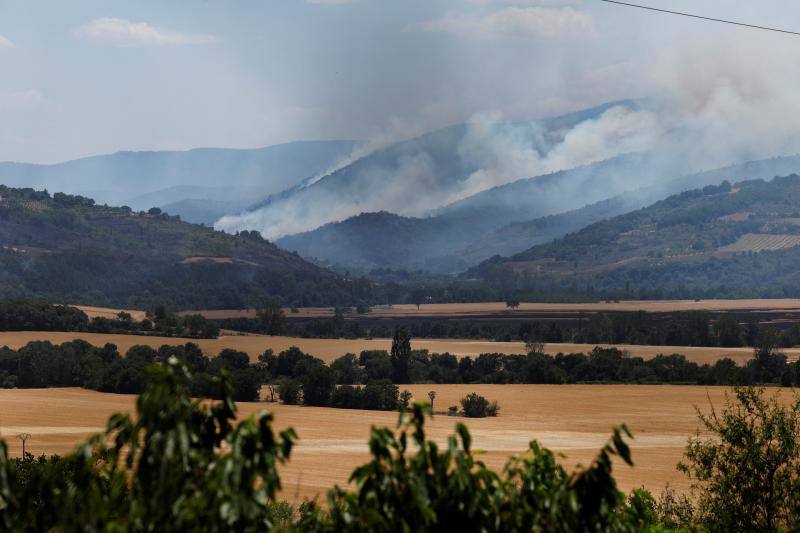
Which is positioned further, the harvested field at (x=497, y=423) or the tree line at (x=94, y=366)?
the tree line at (x=94, y=366)

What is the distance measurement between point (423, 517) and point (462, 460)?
698 mm

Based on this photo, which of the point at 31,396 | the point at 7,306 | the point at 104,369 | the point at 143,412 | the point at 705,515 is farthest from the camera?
the point at 7,306

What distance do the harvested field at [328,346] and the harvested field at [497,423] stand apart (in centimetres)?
3176

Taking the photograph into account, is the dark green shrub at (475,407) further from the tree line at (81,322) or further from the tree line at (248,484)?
the tree line at (248,484)

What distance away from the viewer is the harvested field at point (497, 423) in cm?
6581

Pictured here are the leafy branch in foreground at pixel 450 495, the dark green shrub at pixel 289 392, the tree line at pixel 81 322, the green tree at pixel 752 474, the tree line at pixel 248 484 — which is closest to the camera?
the tree line at pixel 248 484

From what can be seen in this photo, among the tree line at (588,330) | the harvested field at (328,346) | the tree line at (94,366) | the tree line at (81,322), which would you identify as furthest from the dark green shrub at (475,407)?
the tree line at (588,330)

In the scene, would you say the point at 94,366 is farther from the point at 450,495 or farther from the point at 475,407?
the point at 450,495

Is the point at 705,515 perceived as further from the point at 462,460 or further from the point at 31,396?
the point at 31,396

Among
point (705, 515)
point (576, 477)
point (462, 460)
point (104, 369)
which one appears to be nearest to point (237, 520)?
point (462, 460)

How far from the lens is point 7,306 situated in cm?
Result: 15788

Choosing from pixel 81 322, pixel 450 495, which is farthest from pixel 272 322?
pixel 450 495

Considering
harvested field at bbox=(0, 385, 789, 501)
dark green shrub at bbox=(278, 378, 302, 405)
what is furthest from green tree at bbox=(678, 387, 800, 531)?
dark green shrub at bbox=(278, 378, 302, 405)

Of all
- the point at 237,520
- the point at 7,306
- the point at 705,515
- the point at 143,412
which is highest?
the point at 7,306
